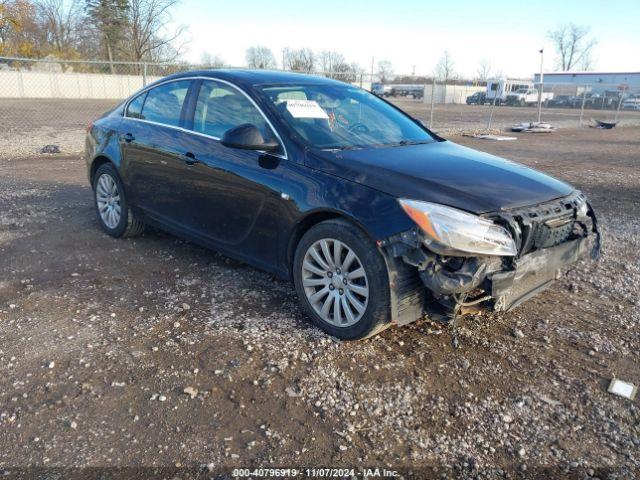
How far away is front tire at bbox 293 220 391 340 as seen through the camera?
321 cm

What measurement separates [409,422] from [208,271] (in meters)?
2.53

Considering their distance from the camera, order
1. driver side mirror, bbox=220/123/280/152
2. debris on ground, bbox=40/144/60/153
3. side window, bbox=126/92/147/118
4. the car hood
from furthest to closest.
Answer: debris on ground, bbox=40/144/60/153
side window, bbox=126/92/147/118
driver side mirror, bbox=220/123/280/152
the car hood

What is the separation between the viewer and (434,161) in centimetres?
378

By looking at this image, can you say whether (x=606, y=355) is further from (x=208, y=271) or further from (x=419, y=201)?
(x=208, y=271)

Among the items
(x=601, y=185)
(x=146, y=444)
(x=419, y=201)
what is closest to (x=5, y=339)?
(x=146, y=444)

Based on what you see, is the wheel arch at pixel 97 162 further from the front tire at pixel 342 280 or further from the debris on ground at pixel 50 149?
the debris on ground at pixel 50 149

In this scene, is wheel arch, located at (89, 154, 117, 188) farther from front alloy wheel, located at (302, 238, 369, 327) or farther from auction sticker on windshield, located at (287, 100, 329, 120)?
front alloy wheel, located at (302, 238, 369, 327)

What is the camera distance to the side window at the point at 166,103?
468 centimetres

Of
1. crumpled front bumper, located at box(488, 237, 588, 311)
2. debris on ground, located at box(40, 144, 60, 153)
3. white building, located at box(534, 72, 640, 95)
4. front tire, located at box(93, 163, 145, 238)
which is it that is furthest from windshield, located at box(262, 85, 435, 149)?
white building, located at box(534, 72, 640, 95)

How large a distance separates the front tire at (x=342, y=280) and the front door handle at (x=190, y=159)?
4.38ft

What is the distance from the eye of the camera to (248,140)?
3.66 metres

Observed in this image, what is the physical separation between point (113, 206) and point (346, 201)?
10.5ft

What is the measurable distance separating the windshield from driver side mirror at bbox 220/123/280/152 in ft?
0.76

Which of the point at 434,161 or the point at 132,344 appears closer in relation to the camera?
the point at 132,344
